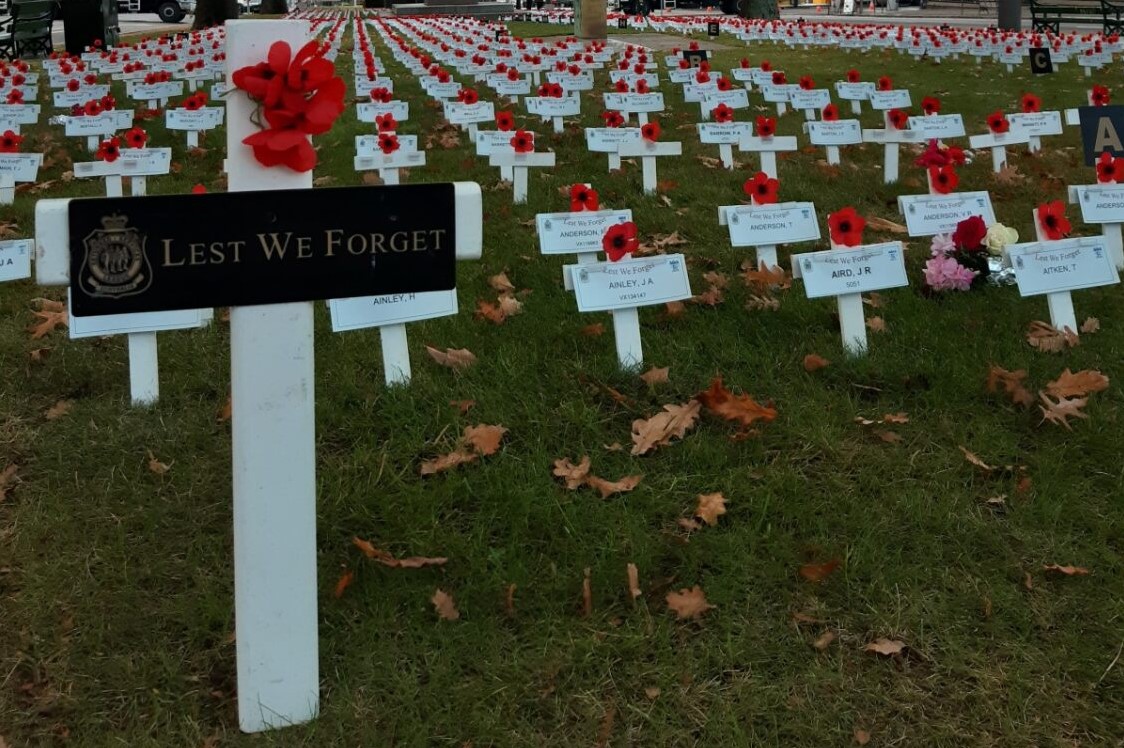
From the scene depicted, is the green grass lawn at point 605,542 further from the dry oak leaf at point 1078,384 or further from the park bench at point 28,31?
the park bench at point 28,31

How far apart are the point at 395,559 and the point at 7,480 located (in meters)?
1.48

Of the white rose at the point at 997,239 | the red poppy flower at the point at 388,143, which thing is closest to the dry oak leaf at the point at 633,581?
the white rose at the point at 997,239

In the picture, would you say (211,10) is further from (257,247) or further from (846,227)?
(257,247)

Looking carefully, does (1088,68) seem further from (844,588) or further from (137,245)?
(137,245)

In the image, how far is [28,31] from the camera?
17.9 meters

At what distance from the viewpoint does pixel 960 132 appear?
271 inches

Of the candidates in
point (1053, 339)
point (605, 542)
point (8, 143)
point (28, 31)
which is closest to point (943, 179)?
point (1053, 339)

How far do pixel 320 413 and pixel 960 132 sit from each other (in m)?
5.38

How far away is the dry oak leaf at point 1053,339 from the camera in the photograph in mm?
3926

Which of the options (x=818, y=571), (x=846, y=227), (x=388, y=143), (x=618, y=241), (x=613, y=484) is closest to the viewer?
(x=818, y=571)

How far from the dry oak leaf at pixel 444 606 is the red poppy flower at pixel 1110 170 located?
3924 mm

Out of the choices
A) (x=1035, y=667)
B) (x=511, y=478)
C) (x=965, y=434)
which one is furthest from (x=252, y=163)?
(x=965, y=434)

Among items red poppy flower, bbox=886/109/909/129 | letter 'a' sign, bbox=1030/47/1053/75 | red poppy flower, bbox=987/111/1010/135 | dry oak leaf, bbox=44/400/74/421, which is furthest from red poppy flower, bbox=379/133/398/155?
letter 'a' sign, bbox=1030/47/1053/75

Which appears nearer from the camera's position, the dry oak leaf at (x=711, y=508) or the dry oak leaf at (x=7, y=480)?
the dry oak leaf at (x=711, y=508)
